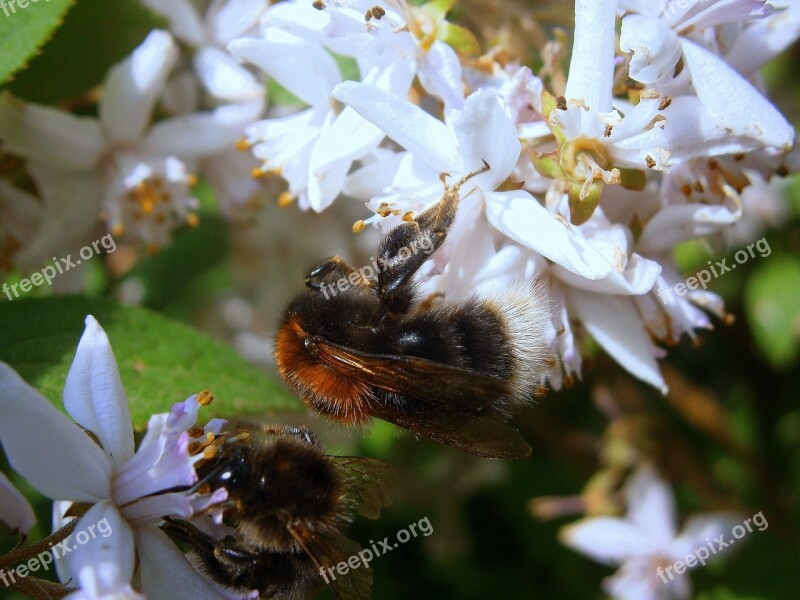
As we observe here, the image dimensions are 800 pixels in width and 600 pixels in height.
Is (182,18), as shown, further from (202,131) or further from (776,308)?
(776,308)

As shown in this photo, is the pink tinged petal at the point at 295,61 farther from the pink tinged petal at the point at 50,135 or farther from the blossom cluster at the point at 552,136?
the pink tinged petal at the point at 50,135

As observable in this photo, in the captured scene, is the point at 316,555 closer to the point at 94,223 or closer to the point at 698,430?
the point at 94,223

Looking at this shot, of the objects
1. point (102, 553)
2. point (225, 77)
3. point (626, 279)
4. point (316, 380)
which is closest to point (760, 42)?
point (626, 279)

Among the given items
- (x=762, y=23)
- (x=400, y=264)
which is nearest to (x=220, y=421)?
(x=400, y=264)

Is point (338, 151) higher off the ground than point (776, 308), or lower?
higher

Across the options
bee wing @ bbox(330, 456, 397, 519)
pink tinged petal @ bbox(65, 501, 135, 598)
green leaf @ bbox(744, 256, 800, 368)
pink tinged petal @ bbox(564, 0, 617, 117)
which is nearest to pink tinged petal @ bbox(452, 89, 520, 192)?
pink tinged petal @ bbox(564, 0, 617, 117)

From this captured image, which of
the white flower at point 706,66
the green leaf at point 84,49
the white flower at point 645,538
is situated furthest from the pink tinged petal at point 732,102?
the white flower at point 645,538
